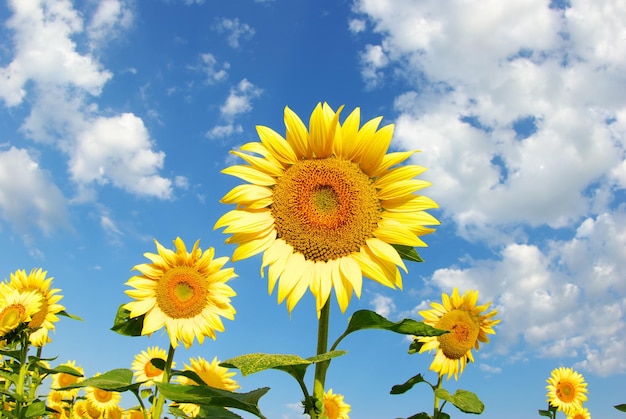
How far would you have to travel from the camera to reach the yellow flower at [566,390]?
1128 centimetres

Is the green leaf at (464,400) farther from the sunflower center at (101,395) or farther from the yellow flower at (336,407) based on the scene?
the sunflower center at (101,395)

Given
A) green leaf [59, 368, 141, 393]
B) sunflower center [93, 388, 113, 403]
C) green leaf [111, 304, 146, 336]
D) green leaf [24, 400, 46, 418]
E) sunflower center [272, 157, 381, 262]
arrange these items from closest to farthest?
sunflower center [272, 157, 381, 262]
green leaf [59, 368, 141, 393]
green leaf [111, 304, 146, 336]
green leaf [24, 400, 46, 418]
sunflower center [93, 388, 113, 403]

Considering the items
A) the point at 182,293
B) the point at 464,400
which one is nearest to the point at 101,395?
the point at 182,293

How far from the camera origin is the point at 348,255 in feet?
11.4

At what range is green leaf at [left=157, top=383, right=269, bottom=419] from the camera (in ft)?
9.22

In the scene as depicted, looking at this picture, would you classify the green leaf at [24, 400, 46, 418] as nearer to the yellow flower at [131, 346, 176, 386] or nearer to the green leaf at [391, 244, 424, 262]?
the yellow flower at [131, 346, 176, 386]

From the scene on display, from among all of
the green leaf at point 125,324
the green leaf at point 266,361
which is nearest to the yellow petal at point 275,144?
the green leaf at point 266,361

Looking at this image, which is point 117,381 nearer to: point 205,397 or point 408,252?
point 205,397

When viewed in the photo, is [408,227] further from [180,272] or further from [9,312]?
[9,312]

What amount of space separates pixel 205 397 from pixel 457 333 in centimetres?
Answer: 565

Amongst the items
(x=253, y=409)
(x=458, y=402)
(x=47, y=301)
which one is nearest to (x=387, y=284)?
(x=253, y=409)

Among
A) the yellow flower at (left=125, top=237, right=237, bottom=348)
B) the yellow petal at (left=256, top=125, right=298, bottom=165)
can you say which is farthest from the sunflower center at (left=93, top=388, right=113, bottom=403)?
the yellow petal at (left=256, top=125, right=298, bottom=165)

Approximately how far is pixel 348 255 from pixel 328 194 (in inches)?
16.4

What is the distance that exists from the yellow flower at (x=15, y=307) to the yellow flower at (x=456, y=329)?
16.8 ft
